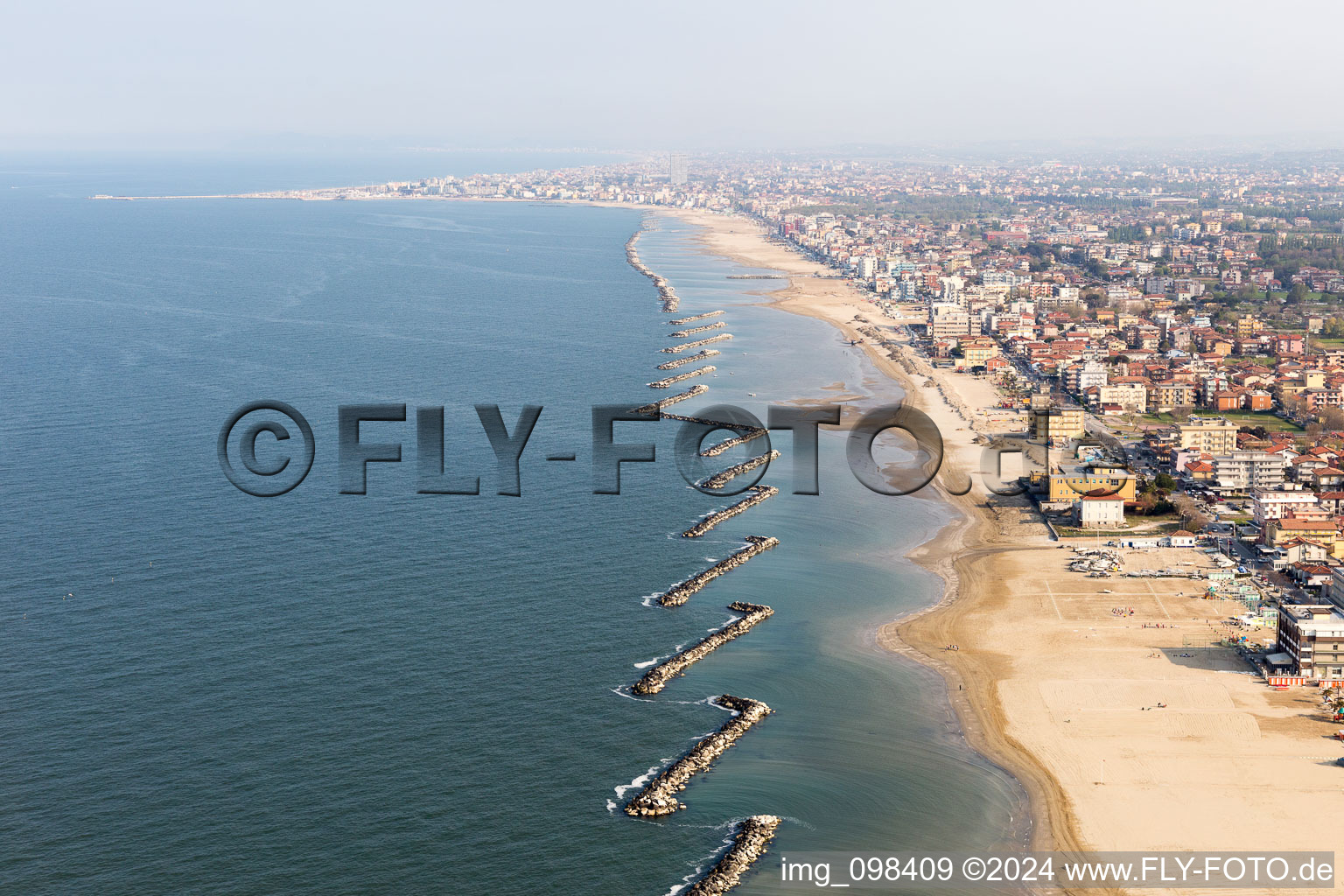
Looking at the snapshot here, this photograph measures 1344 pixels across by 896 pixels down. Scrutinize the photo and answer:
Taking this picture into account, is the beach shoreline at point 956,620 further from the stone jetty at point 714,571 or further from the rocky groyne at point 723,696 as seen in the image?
Answer: the stone jetty at point 714,571

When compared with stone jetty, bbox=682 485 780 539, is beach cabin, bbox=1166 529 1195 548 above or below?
below

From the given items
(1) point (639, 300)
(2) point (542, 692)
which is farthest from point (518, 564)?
(1) point (639, 300)

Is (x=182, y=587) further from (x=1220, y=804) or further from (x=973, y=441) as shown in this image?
(x=973, y=441)

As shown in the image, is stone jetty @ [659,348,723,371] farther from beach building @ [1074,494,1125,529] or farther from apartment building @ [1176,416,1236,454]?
beach building @ [1074,494,1125,529]

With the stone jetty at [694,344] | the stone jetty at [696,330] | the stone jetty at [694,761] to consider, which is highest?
the stone jetty at [696,330]

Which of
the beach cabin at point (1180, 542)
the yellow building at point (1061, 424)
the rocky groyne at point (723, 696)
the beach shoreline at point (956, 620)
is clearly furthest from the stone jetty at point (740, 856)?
the yellow building at point (1061, 424)

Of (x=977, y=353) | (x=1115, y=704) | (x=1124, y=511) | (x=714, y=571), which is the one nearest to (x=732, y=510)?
(x=714, y=571)

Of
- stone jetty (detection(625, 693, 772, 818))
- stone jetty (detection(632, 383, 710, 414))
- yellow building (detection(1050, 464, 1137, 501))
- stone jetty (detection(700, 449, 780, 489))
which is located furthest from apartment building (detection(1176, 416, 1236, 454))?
stone jetty (detection(625, 693, 772, 818))

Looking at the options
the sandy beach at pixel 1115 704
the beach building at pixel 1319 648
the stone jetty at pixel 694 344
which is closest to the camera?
the sandy beach at pixel 1115 704
